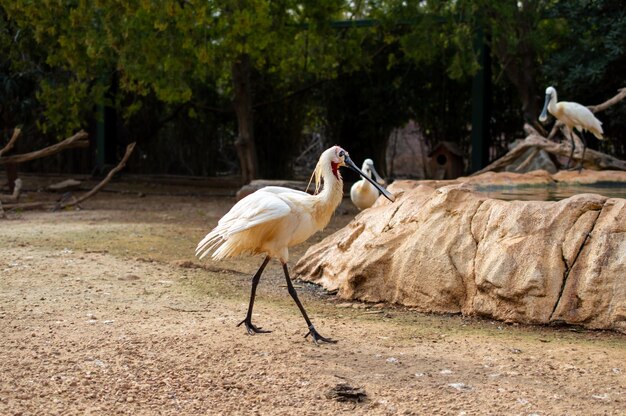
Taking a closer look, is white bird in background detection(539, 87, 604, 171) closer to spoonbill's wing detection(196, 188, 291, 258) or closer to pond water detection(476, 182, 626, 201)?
pond water detection(476, 182, 626, 201)

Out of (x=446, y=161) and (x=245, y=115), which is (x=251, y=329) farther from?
(x=446, y=161)

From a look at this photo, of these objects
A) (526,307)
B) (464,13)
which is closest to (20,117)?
(464,13)

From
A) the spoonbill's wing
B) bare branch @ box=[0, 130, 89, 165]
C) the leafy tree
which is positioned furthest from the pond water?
bare branch @ box=[0, 130, 89, 165]

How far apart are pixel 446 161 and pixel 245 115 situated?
3.44 meters

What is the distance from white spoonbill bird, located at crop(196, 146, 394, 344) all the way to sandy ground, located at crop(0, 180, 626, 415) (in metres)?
0.44

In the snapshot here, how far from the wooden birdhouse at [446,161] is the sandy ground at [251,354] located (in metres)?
7.63

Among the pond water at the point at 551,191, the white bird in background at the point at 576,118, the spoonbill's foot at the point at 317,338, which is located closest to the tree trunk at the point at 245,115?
the white bird in background at the point at 576,118

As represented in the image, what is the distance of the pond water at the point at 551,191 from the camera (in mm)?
7289

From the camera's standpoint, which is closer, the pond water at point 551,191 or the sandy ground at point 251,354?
the sandy ground at point 251,354

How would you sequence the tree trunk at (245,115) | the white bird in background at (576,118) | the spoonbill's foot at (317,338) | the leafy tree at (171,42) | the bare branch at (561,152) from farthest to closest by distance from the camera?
1. the tree trunk at (245,115)
2. the leafy tree at (171,42)
3. the bare branch at (561,152)
4. the white bird in background at (576,118)
5. the spoonbill's foot at (317,338)

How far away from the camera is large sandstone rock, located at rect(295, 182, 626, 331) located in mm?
5375

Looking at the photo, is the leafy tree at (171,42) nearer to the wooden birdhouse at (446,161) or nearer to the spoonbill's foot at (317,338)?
the wooden birdhouse at (446,161)

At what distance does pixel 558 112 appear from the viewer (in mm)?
10430

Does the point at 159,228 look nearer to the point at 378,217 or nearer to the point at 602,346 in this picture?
the point at 378,217
